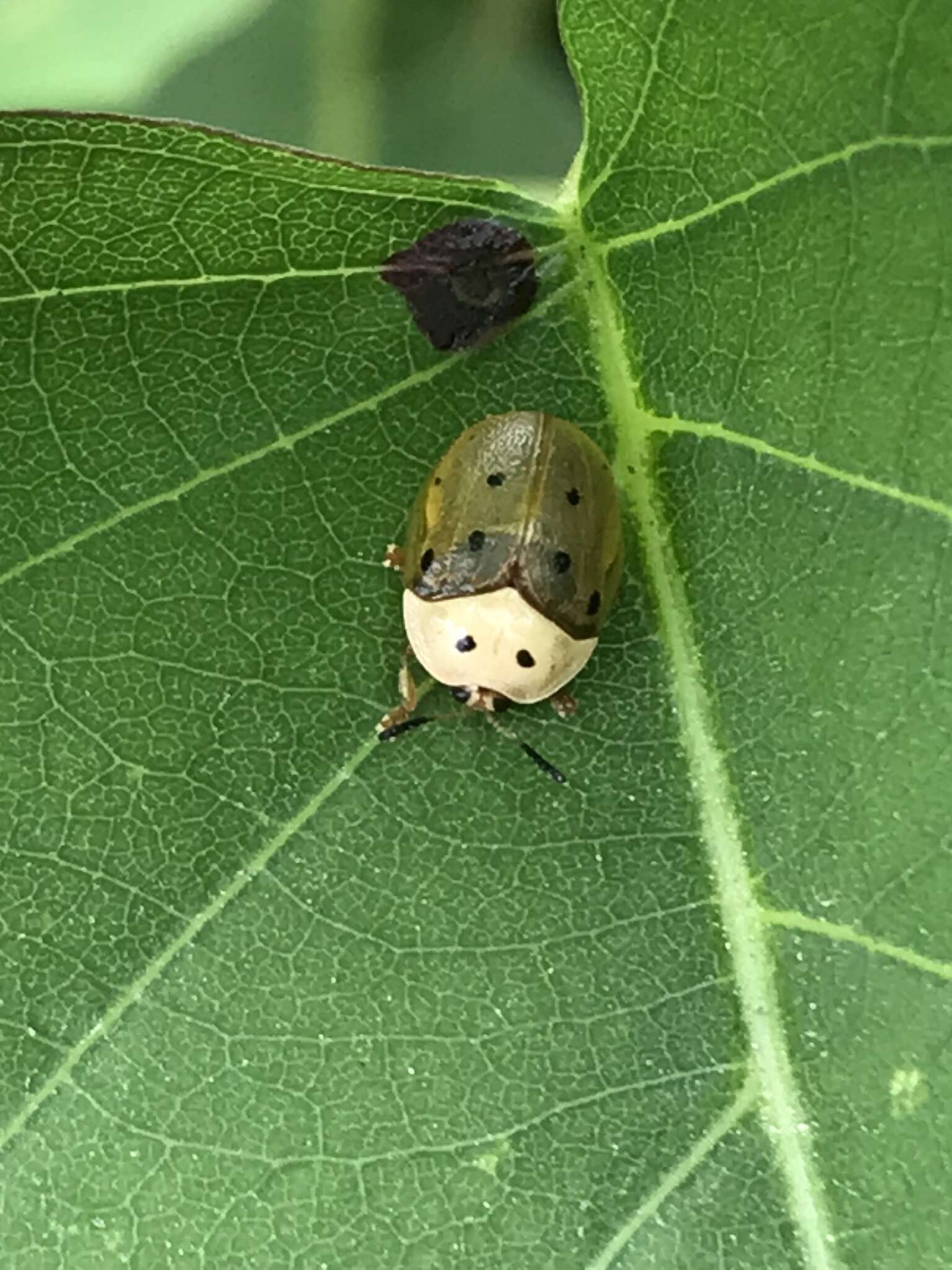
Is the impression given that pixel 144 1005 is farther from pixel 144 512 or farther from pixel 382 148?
pixel 382 148

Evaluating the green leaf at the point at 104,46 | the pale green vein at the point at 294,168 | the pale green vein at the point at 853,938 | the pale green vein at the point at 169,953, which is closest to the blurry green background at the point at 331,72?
the green leaf at the point at 104,46

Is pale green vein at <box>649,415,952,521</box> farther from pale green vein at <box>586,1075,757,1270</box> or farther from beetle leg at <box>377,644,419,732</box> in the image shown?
pale green vein at <box>586,1075,757,1270</box>

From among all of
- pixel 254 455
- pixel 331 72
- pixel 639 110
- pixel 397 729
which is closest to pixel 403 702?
pixel 397 729

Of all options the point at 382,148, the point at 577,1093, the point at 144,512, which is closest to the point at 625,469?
the point at 144,512

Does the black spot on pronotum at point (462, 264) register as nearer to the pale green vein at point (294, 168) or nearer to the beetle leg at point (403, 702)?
the pale green vein at point (294, 168)

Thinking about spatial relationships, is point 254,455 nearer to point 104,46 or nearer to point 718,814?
point 718,814
